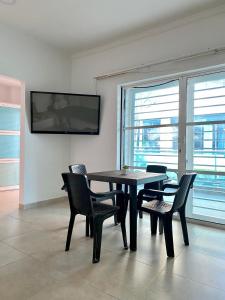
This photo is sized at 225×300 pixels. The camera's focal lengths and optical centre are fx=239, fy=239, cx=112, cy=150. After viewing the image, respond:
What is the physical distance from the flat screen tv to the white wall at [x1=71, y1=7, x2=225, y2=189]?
0.20 meters

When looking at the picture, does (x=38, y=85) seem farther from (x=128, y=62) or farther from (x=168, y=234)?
(x=168, y=234)

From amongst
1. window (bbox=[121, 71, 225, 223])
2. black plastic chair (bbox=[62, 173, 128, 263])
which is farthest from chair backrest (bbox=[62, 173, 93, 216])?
window (bbox=[121, 71, 225, 223])

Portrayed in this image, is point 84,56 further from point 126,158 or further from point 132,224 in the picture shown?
point 132,224

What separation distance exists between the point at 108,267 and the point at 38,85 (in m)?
3.40

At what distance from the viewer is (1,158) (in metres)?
Answer: 5.66

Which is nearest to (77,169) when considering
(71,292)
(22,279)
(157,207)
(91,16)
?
(157,207)

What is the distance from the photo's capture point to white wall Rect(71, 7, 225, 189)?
333 cm

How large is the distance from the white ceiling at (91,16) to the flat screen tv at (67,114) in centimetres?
103

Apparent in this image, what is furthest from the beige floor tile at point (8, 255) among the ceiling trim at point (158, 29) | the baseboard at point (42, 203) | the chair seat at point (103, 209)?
the ceiling trim at point (158, 29)

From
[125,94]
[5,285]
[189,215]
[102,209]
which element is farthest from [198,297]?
[125,94]

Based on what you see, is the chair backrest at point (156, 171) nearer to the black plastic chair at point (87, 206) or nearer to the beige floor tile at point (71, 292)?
the black plastic chair at point (87, 206)

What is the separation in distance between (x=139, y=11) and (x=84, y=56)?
1.70 m

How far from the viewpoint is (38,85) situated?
4.36 metres

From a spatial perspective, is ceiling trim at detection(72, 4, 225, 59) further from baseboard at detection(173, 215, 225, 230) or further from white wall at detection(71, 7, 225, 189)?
baseboard at detection(173, 215, 225, 230)
